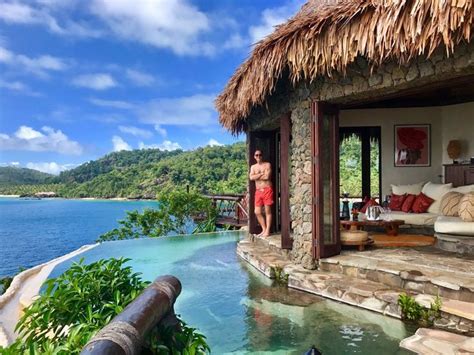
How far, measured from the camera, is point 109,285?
6.98ft

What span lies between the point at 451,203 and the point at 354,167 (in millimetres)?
4556

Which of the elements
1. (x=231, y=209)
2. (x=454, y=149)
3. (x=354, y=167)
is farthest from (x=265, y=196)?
(x=231, y=209)

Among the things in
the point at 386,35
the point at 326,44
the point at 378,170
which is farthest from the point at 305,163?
the point at 378,170

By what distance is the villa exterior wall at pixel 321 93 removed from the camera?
3.31 m

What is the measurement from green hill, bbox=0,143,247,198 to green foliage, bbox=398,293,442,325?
8.29 m

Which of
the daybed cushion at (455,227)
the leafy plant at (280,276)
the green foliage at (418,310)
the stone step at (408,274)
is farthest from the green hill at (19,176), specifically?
the green foliage at (418,310)

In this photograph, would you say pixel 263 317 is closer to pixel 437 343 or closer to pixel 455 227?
pixel 437 343

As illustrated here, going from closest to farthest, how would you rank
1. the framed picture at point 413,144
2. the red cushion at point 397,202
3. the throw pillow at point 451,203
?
1. the throw pillow at point 451,203
2. the red cushion at point 397,202
3. the framed picture at point 413,144

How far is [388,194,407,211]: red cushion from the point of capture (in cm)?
661

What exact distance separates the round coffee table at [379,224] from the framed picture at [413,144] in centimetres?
180

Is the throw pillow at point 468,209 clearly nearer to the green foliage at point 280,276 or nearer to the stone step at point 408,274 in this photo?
the stone step at point 408,274

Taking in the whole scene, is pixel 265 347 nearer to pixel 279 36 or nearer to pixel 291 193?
pixel 291 193

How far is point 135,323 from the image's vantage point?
Answer: 4.97ft

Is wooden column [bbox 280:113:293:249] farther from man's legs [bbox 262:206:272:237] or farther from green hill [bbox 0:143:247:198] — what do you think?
green hill [bbox 0:143:247:198]
